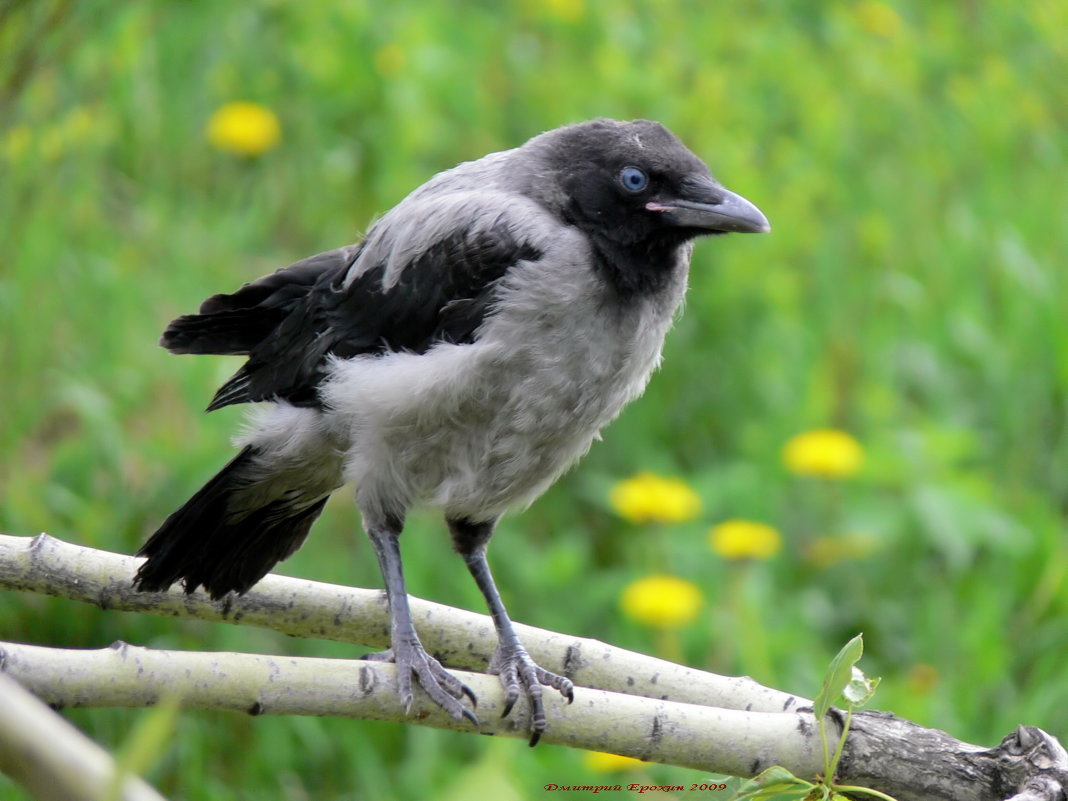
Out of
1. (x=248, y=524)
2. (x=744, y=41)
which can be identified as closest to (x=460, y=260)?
(x=248, y=524)

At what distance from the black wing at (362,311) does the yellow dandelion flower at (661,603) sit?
4.38 feet

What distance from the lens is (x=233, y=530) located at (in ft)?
11.0

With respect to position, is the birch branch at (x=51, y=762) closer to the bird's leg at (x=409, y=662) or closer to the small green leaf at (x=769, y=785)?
the small green leaf at (x=769, y=785)

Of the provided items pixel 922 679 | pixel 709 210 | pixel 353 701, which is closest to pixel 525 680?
pixel 353 701

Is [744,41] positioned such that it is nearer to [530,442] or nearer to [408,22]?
[408,22]

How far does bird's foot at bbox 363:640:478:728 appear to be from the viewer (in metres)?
2.88

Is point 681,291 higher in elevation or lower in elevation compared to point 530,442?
higher

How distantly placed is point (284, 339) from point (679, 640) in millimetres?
1709

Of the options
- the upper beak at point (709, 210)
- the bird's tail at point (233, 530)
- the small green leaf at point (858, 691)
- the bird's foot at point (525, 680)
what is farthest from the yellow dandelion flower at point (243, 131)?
the small green leaf at point (858, 691)

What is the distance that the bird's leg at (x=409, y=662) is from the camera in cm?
288

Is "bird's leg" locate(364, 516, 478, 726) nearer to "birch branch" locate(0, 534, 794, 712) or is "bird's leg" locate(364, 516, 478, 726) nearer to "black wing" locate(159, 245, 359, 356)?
"birch branch" locate(0, 534, 794, 712)

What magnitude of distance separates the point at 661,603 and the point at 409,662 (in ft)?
4.44

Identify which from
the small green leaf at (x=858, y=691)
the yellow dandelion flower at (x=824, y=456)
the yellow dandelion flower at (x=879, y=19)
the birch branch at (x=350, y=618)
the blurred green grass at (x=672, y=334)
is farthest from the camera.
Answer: the yellow dandelion flower at (x=879, y=19)

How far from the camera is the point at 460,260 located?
3.17 metres
